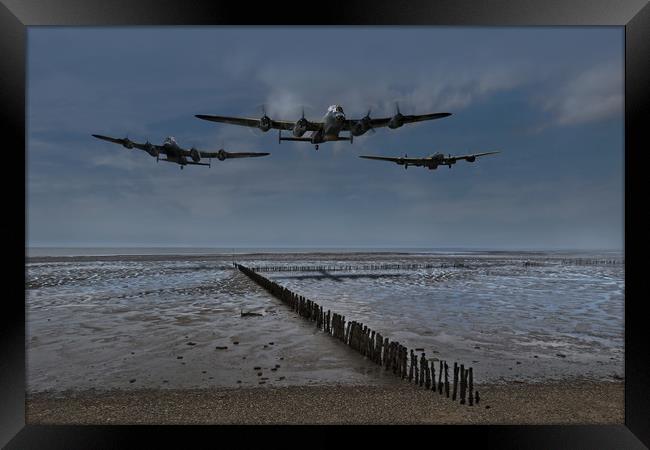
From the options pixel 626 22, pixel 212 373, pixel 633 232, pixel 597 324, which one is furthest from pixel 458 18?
pixel 597 324

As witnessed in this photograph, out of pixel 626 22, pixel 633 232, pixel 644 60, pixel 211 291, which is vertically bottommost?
pixel 211 291

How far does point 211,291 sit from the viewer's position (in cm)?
2300

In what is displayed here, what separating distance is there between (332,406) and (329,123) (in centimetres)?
2019

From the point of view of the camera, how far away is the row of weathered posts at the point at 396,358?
671 cm

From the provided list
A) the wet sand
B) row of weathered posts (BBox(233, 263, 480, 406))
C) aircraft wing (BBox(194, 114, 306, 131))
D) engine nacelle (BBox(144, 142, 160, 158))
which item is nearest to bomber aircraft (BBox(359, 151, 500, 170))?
aircraft wing (BBox(194, 114, 306, 131))

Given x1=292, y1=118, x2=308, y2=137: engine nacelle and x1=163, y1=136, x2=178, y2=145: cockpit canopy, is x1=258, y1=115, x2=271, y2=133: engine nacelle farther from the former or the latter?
x1=163, y1=136, x2=178, y2=145: cockpit canopy

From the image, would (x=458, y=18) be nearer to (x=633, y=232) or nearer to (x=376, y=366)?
(x=633, y=232)

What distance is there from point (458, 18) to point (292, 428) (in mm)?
5914

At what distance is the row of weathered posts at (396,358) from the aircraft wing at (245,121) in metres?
13.0

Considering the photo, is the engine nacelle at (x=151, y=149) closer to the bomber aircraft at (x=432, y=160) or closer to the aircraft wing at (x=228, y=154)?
the aircraft wing at (x=228, y=154)

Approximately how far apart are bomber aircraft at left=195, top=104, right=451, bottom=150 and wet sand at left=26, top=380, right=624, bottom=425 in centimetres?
1741

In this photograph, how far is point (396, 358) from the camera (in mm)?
8523

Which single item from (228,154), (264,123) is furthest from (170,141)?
(264,123)

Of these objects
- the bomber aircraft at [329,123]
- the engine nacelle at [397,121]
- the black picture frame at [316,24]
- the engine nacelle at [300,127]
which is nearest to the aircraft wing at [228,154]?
the bomber aircraft at [329,123]
